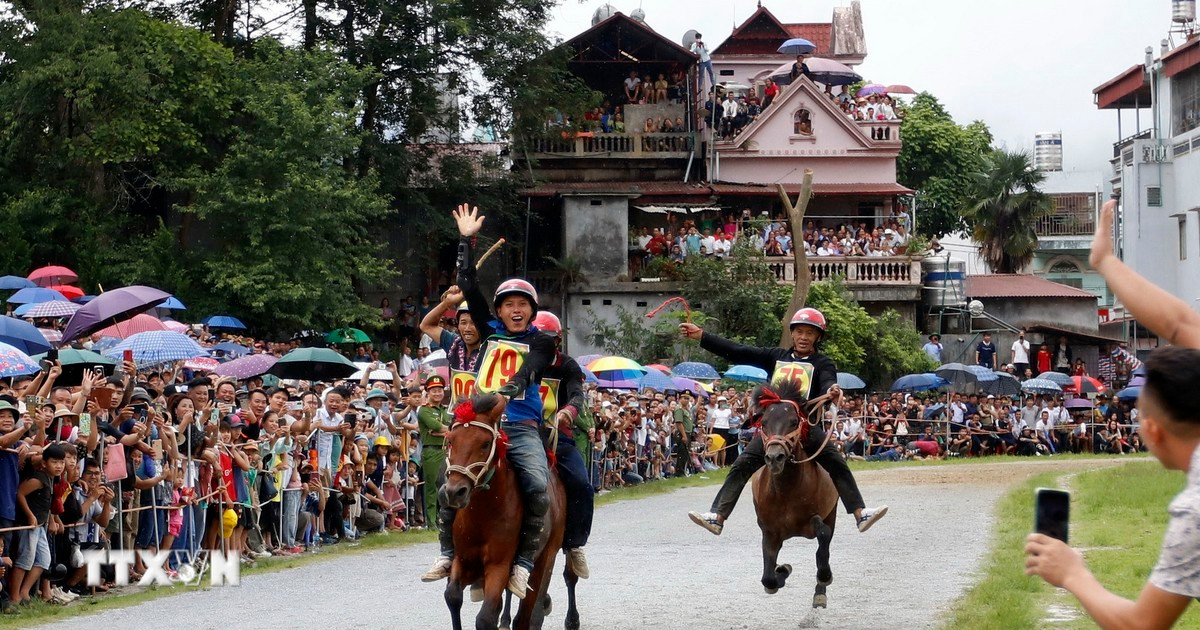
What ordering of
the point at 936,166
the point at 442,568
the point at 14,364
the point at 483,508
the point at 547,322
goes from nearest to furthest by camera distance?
the point at 483,508 → the point at 442,568 → the point at 547,322 → the point at 14,364 → the point at 936,166

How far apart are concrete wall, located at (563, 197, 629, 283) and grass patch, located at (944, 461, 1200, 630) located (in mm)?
22073

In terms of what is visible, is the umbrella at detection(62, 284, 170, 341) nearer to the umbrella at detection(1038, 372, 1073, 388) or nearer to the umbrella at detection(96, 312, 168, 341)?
the umbrella at detection(96, 312, 168, 341)

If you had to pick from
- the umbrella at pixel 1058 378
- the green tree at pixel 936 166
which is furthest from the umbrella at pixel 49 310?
the green tree at pixel 936 166

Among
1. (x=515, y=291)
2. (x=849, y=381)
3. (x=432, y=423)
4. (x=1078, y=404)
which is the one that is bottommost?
(x=1078, y=404)

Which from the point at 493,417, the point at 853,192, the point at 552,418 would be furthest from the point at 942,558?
the point at 853,192

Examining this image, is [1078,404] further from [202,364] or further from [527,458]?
[527,458]

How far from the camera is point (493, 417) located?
977 centimetres

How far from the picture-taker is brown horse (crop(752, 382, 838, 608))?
12883 mm

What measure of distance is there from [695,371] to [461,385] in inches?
1147

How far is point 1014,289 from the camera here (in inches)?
2277

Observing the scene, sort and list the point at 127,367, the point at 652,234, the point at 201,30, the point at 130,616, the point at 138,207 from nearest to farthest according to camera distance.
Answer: the point at 130,616, the point at 127,367, the point at 201,30, the point at 138,207, the point at 652,234

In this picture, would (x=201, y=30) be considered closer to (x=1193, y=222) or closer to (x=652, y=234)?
(x=652, y=234)

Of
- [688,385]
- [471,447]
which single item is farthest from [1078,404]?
[471,447]

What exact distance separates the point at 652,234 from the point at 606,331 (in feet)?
17.6
